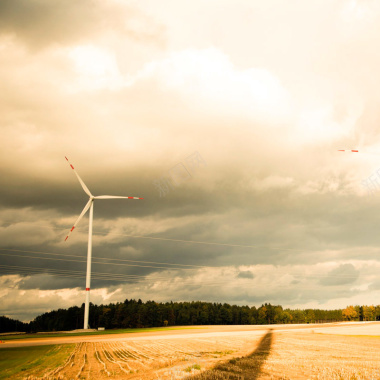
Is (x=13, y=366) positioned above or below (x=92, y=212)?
below

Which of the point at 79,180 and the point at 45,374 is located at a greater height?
the point at 79,180

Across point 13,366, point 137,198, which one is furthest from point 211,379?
point 137,198

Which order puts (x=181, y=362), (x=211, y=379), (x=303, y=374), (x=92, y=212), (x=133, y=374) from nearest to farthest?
(x=211, y=379), (x=303, y=374), (x=133, y=374), (x=181, y=362), (x=92, y=212)

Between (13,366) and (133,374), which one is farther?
(13,366)

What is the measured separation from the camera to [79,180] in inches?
4515

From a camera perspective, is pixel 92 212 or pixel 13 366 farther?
pixel 92 212

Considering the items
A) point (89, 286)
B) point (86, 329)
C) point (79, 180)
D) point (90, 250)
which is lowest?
point (86, 329)

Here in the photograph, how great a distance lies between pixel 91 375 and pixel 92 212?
92.4 m

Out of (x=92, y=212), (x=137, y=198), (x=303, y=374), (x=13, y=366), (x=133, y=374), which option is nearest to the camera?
(x=303, y=374)

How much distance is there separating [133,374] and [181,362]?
7.40 metres

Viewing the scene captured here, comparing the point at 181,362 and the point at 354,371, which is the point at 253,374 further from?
the point at 181,362

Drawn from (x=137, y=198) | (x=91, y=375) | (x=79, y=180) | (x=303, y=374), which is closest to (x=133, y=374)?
(x=91, y=375)

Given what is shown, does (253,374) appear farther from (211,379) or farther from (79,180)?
(79,180)

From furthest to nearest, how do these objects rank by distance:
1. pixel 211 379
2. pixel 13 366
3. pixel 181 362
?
pixel 13 366
pixel 181 362
pixel 211 379
